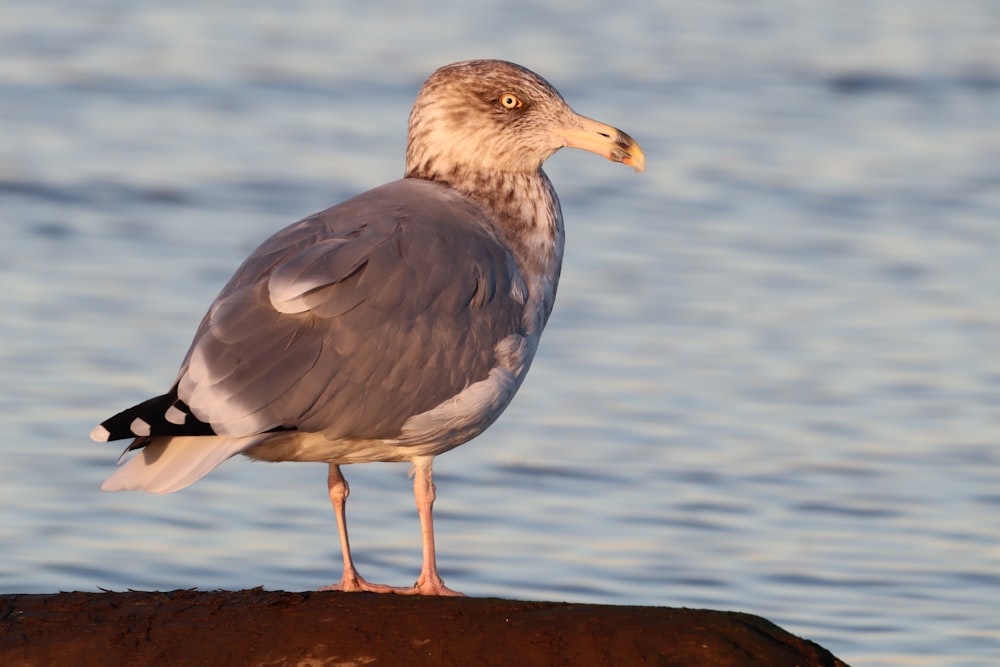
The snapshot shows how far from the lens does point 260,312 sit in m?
5.97

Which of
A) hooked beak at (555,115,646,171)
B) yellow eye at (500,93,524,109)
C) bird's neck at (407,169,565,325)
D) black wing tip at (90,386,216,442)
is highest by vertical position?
yellow eye at (500,93,524,109)

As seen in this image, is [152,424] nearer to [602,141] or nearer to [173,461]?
[173,461]

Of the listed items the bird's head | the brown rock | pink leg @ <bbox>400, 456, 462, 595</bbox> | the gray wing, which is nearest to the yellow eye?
the bird's head

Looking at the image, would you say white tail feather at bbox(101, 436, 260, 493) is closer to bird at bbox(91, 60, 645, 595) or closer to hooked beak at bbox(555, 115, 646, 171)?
bird at bbox(91, 60, 645, 595)

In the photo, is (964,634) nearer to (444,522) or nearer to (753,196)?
(444,522)

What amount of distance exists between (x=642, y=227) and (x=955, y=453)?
4.23 meters

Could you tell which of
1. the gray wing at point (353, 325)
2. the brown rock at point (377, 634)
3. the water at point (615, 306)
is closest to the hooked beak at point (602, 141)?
the gray wing at point (353, 325)

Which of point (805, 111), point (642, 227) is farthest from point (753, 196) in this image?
point (805, 111)

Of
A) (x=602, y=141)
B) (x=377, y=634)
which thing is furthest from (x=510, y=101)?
(x=377, y=634)

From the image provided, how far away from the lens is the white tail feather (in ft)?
18.5

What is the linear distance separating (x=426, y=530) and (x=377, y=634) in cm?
94

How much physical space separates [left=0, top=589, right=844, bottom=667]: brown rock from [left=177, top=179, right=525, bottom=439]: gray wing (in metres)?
0.55

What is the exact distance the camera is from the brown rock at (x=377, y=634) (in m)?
5.35

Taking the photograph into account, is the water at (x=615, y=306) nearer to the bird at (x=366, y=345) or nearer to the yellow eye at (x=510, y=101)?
the bird at (x=366, y=345)
